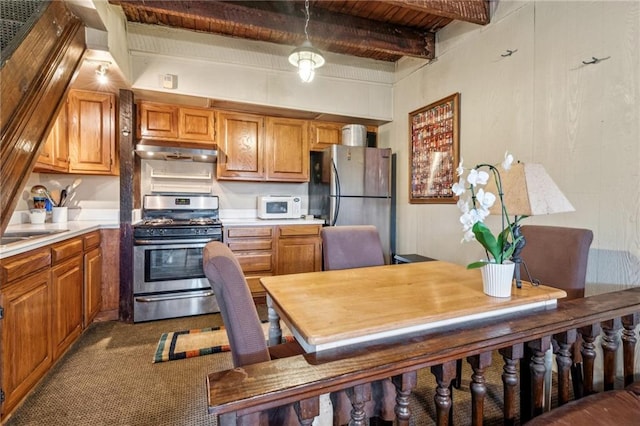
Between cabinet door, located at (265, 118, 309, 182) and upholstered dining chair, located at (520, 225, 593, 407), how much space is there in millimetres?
2541

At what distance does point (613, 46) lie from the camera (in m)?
1.76

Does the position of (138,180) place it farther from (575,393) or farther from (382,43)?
(575,393)

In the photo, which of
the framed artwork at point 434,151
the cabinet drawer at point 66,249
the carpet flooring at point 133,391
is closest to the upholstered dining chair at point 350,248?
the carpet flooring at point 133,391

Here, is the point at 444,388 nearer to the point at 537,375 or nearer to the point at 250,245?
the point at 537,375

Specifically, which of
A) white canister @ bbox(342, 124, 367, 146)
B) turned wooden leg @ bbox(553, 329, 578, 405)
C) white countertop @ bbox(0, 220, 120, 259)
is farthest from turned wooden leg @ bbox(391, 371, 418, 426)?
white canister @ bbox(342, 124, 367, 146)

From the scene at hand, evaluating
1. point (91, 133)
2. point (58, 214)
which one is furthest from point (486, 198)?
point (58, 214)

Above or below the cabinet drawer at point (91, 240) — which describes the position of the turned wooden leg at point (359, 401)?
below

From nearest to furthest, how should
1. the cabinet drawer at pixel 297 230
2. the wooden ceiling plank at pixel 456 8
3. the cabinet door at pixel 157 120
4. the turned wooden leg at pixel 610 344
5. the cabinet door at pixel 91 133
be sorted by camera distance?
1. the turned wooden leg at pixel 610 344
2. the wooden ceiling plank at pixel 456 8
3. the cabinet door at pixel 91 133
4. the cabinet door at pixel 157 120
5. the cabinet drawer at pixel 297 230

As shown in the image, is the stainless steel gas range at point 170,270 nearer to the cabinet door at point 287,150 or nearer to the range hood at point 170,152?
the range hood at point 170,152

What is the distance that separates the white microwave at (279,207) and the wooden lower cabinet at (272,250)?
0.94 feet

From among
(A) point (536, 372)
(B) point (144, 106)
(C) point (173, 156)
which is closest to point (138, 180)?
(C) point (173, 156)

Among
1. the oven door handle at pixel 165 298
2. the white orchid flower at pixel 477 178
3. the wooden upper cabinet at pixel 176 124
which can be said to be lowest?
the oven door handle at pixel 165 298

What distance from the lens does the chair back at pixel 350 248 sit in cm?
196

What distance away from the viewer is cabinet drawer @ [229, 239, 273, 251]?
3223 millimetres
